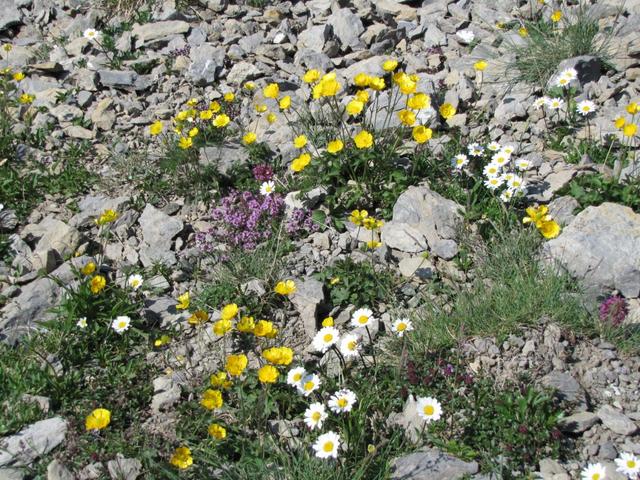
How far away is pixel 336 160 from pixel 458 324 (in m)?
1.54

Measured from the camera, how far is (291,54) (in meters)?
6.35

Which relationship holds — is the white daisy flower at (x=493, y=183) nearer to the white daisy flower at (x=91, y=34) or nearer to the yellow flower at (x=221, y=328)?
the yellow flower at (x=221, y=328)

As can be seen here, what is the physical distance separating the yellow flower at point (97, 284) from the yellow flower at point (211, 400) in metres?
1.09

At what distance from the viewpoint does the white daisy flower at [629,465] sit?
2.80 m

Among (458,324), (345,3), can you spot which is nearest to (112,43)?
(345,3)

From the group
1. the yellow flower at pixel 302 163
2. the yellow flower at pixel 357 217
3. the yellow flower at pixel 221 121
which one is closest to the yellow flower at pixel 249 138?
the yellow flower at pixel 221 121

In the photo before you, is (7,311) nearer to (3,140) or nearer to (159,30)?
(3,140)

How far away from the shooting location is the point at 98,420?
3215mm

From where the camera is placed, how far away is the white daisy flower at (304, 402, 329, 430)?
3166 mm

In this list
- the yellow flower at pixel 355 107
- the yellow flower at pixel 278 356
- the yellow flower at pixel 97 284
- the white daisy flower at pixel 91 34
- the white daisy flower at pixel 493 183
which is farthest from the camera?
the white daisy flower at pixel 91 34

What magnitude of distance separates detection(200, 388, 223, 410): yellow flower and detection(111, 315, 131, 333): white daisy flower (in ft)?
2.59

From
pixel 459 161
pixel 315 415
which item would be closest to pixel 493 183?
pixel 459 161

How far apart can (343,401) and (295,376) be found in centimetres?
30

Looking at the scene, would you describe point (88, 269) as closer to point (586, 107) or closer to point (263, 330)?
point (263, 330)
